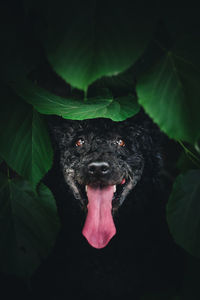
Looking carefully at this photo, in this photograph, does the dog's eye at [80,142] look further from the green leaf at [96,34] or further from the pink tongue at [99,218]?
the green leaf at [96,34]

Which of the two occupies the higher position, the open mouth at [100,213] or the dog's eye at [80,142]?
the dog's eye at [80,142]

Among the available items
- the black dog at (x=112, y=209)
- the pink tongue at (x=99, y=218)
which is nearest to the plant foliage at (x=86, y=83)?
the pink tongue at (x=99, y=218)

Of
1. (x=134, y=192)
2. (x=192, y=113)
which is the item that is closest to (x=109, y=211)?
(x=134, y=192)

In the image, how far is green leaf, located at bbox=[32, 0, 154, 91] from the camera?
0.77 meters

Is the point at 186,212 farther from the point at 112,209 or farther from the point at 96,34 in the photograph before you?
the point at 112,209

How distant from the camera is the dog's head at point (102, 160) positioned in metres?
1.98

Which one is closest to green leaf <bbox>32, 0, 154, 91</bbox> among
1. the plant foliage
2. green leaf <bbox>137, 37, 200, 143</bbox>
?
the plant foliage

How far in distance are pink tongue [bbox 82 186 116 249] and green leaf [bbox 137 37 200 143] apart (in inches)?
44.5

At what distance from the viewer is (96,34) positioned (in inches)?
30.1

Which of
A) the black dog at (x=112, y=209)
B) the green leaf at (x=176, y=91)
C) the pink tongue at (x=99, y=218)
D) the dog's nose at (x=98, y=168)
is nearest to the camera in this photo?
the green leaf at (x=176, y=91)

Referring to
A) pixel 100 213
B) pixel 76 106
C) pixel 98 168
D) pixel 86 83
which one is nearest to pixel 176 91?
pixel 86 83

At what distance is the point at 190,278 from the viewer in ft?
4.74

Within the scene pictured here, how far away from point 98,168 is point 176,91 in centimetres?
111

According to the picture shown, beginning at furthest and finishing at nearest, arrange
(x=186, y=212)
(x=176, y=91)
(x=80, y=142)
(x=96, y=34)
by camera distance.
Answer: (x=80, y=142) → (x=186, y=212) → (x=176, y=91) → (x=96, y=34)
